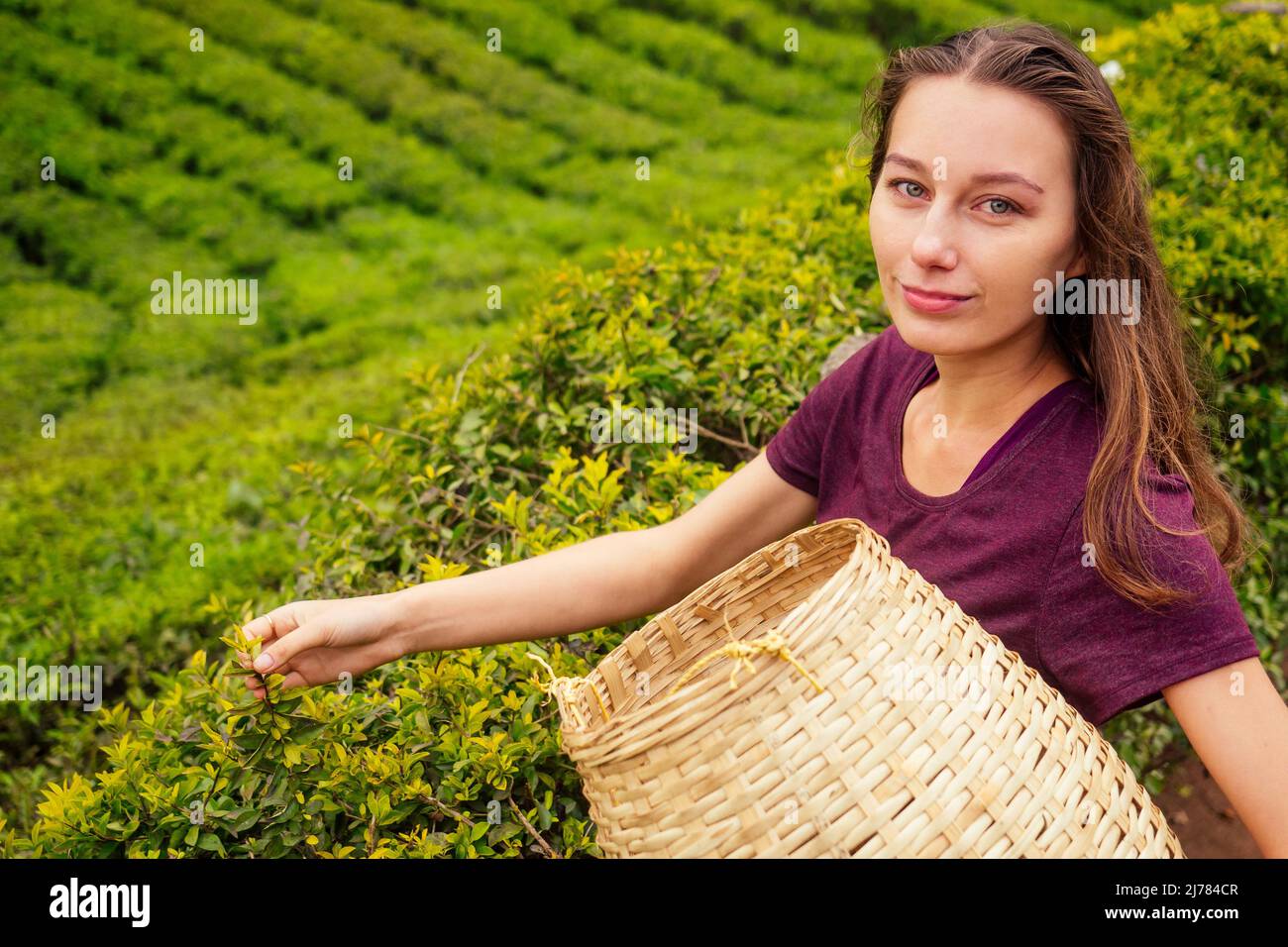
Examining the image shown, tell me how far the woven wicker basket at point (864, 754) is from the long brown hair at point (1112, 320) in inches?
12.3

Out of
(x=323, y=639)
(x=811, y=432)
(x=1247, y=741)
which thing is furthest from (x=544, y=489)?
(x=1247, y=741)

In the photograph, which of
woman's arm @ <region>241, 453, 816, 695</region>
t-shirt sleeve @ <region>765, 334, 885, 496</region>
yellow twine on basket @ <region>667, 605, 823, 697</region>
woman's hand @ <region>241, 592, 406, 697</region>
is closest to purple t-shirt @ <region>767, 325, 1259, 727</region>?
t-shirt sleeve @ <region>765, 334, 885, 496</region>

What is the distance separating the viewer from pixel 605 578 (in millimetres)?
2049

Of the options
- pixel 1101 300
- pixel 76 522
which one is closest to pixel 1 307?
pixel 76 522

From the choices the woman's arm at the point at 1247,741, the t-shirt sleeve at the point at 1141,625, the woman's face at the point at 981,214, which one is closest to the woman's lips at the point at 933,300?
the woman's face at the point at 981,214

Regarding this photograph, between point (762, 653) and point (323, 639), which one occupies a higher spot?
point (762, 653)

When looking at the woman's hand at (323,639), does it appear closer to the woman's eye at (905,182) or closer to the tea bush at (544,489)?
the tea bush at (544,489)

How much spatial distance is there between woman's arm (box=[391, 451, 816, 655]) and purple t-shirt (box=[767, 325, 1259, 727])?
0.61 ft

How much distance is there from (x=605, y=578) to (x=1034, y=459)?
0.75 meters

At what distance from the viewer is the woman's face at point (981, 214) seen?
68.9 inches

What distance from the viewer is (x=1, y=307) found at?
19.5 feet

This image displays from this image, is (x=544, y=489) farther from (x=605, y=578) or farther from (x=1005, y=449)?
(x=1005, y=449)

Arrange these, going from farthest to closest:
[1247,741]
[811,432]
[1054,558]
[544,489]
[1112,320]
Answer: [544,489]
[811,432]
[1112,320]
[1054,558]
[1247,741]

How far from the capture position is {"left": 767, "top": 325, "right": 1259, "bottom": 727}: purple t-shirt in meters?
1.60
